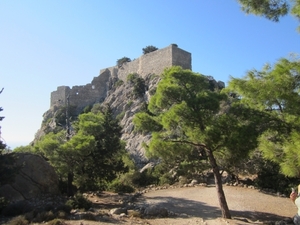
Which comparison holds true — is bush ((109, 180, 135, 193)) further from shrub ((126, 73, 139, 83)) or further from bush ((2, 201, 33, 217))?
shrub ((126, 73, 139, 83))

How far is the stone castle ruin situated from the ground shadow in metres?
24.3

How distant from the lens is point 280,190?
15055mm

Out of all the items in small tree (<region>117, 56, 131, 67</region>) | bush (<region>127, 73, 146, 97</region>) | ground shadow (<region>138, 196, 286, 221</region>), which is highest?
small tree (<region>117, 56, 131, 67</region>)

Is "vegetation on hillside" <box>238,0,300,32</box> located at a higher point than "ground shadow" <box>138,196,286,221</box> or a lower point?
higher

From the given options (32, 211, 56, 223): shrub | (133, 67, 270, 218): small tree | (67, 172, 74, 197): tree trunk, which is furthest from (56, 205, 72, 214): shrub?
(67, 172, 74, 197): tree trunk

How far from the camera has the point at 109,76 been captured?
46.8 m

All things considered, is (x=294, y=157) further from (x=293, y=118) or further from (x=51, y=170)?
(x=51, y=170)

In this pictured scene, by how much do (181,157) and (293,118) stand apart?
3814mm

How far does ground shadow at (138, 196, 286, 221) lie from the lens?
34.3ft

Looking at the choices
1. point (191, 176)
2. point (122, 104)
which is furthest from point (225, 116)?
point (122, 104)

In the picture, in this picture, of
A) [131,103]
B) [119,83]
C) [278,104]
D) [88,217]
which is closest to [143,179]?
[88,217]

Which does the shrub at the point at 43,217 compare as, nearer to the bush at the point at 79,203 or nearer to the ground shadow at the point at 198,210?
the bush at the point at 79,203

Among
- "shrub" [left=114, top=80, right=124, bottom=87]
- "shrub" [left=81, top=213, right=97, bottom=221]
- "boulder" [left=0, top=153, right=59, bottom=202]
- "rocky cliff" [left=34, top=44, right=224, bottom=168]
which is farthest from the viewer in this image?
"shrub" [left=114, top=80, right=124, bottom=87]

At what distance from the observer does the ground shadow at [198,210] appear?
1047 centimetres
